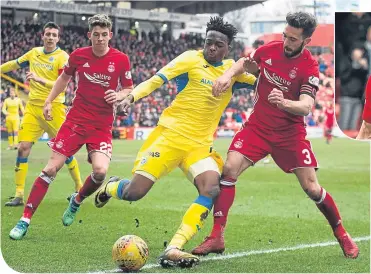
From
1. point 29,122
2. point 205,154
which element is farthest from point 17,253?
point 29,122

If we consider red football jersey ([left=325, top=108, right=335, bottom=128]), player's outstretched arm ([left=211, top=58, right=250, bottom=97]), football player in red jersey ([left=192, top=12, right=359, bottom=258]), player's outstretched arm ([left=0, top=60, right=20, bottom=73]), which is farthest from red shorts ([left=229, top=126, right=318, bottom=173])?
red football jersey ([left=325, top=108, right=335, bottom=128])

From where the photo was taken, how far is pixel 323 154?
26.0 meters

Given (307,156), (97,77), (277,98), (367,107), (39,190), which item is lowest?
(39,190)

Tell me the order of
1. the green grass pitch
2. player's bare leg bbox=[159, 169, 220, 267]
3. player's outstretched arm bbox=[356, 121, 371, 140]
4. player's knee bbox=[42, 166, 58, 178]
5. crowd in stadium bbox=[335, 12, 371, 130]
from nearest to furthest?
player's bare leg bbox=[159, 169, 220, 267] < the green grass pitch < player's outstretched arm bbox=[356, 121, 371, 140] < player's knee bbox=[42, 166, 58, 178] < crowd in stadium bbox=[335, 12, 371, 130]

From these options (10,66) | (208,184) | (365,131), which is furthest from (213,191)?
(10,66)

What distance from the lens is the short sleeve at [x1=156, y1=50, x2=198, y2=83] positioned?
7484 millimetres

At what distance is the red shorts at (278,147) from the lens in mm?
7629

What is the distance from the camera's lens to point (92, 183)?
900 centimetres

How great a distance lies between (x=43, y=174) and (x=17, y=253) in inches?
62.5

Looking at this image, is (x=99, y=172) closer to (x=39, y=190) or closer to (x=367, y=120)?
(x=39, y=190)

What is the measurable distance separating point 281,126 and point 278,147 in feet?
0.75

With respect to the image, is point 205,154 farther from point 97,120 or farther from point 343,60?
point 343,60

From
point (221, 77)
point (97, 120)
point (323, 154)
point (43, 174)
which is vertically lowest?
point (323, 154)

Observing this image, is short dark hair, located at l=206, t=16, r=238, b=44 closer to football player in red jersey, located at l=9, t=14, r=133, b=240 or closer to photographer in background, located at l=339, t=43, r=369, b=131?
football player in red jersey, located at l=9, t=14, r=133, b=240
